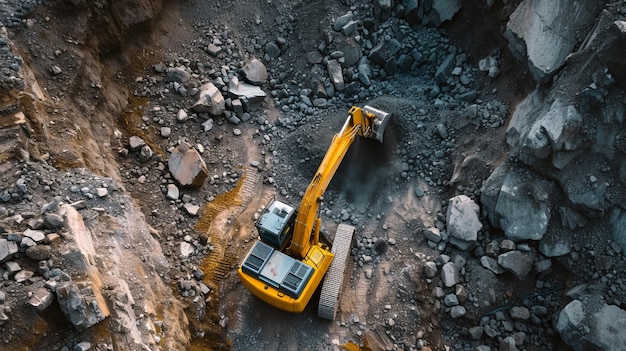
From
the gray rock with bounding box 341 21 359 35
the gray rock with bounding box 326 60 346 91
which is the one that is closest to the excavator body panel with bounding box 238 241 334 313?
the gray rock with bounding box 326 60 346 91

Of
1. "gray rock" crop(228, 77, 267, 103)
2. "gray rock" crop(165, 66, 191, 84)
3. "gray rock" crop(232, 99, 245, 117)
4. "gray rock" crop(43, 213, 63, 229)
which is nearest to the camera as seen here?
"gray rock" crop(43, 213, 63, 229)

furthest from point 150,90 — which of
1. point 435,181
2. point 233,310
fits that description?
point 435,181

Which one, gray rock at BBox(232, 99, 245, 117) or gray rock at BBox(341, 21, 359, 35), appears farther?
gray rock at BBox(341, 21, 359, 35)

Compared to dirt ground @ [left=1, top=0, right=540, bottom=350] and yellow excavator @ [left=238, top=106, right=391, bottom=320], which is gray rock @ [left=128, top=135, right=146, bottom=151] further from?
yellow excavator @ [left=238, top=106, right=391, bottom=320]

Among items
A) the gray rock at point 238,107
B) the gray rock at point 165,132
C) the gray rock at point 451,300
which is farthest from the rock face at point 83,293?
the gray rock at point 451,300

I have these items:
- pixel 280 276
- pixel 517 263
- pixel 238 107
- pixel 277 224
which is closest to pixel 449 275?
pixel 517 263
